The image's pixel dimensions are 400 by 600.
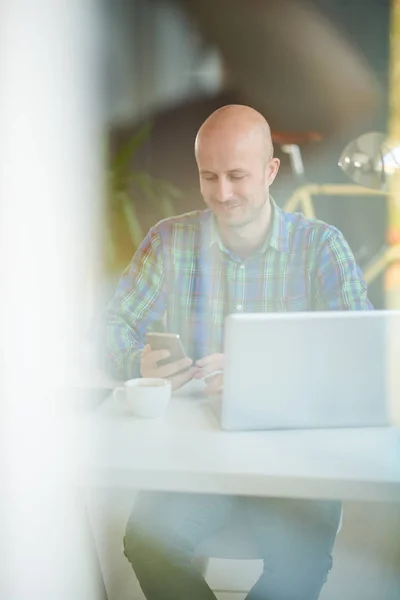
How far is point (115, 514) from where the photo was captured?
4.12 feet

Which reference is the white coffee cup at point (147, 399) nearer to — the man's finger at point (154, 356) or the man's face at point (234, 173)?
the man's finger at point (154, 356)

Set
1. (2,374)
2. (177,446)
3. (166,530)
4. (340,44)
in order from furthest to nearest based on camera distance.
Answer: (340,44) → (2,374) → (166,530) → (177,446)

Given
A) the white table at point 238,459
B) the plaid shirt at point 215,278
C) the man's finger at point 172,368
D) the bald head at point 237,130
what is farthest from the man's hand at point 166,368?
the bald head at point 237,130

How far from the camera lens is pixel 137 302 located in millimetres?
1434

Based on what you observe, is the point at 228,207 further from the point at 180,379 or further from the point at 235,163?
the point at 180,379

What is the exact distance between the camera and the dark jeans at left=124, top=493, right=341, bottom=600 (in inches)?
41.6

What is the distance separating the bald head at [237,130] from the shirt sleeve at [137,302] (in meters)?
0.25

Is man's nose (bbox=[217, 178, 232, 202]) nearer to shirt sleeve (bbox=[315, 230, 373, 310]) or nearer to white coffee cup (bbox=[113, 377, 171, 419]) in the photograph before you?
shirt sleeve (bbox=[315, 230, 373, 310])

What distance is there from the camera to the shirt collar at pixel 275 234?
1462 millimetres

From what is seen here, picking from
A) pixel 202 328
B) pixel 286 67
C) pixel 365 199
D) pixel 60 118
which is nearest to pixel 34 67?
pixel 60 118

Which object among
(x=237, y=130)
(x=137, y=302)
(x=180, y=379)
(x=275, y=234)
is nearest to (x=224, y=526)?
(x=180, y=379)

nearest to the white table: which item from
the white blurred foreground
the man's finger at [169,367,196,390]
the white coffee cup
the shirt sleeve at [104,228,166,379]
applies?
the white coffee cup

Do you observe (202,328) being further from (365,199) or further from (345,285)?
(365,199)

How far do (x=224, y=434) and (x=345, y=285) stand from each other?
601 millimetres
